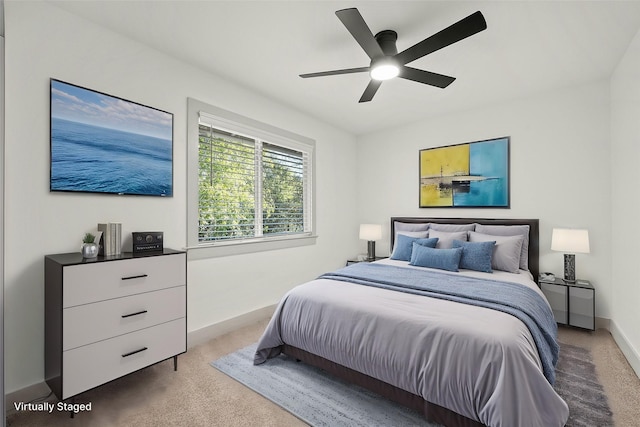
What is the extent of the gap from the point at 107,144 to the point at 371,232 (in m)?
3.35

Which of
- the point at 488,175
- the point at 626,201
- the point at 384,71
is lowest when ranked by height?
the point at 626,201

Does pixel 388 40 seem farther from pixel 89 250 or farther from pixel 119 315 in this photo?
pixel 119 315

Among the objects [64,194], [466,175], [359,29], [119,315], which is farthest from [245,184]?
[466,175]

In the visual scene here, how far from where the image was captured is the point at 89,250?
1964mm

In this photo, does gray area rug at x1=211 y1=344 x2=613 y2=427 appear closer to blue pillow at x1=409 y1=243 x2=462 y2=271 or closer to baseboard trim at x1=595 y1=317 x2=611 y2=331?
baseboard trim at x1=595 y1=317 x2=611 y2=331

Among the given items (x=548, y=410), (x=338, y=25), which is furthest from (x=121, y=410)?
(x=338, y=25)

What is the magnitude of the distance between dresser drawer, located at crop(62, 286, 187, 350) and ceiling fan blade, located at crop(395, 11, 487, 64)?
2329 mm

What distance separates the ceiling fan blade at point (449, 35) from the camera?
170 centimetres

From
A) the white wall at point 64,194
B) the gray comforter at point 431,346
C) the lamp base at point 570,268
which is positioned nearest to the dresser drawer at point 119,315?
the white wall at point 64,194

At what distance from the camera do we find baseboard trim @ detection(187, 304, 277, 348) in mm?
2814

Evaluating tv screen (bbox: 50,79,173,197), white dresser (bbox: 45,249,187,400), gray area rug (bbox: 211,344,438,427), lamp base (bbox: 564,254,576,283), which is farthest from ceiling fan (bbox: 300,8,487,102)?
lamp base (bbox: 564,254,576,283)

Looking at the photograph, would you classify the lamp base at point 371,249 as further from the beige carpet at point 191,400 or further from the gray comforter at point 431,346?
the beige carpet at point 191,400

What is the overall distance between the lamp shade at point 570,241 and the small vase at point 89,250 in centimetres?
404

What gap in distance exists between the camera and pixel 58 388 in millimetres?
1782
